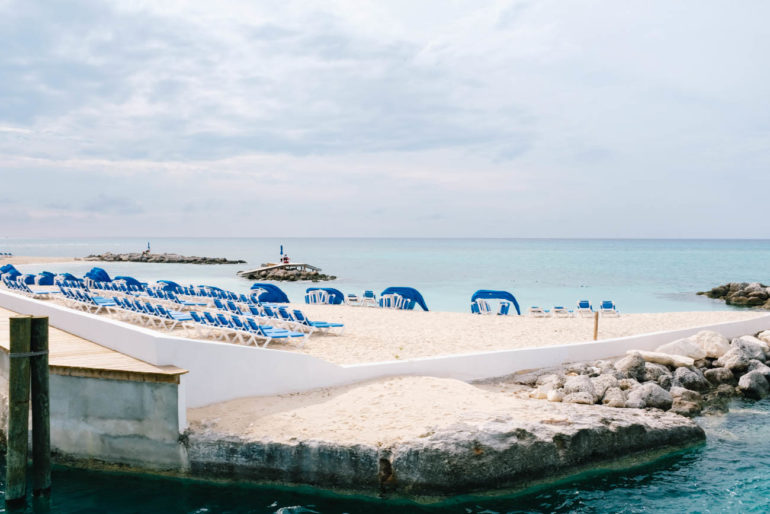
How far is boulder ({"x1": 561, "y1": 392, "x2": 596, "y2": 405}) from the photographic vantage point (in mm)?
8711

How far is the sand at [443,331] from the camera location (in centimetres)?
1109

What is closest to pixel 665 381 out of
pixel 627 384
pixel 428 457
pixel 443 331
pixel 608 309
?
A: pixel 627 384

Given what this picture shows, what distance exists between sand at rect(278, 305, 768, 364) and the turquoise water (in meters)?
3.50

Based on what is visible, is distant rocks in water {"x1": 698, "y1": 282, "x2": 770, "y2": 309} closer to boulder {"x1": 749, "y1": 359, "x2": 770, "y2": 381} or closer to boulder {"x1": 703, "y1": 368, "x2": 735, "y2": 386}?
boulder {"x1": 749, "y1": 359, "x2": 770, "y2": 381}

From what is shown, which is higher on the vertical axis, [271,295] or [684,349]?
[271,295]

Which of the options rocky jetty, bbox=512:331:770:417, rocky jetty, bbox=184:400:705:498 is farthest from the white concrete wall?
rocky jetty, bbox=184:400:705:498

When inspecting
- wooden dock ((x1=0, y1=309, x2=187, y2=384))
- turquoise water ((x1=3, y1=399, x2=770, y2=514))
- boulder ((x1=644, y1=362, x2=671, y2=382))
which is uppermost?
wooden dock ((x1=0, y1=309, x2=187, y2=384))

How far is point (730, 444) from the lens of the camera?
824 centimetres

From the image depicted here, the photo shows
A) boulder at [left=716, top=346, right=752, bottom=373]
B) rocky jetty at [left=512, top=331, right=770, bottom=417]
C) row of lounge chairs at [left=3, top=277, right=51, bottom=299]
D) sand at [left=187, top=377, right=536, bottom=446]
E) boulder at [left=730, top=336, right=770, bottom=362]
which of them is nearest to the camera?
sand at [left=187, top=377, right=536, bottom=446]

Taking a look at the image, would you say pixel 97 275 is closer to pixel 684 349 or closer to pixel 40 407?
pixel 40 407

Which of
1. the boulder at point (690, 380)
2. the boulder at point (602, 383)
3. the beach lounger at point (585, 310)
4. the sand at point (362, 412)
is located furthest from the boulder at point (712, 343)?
the beach lounger at point (585, 310)

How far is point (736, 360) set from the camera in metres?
11.4

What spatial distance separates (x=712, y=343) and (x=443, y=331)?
565cm

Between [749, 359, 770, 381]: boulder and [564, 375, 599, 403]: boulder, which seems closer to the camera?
[564, 375, 599, 403]: boulder
